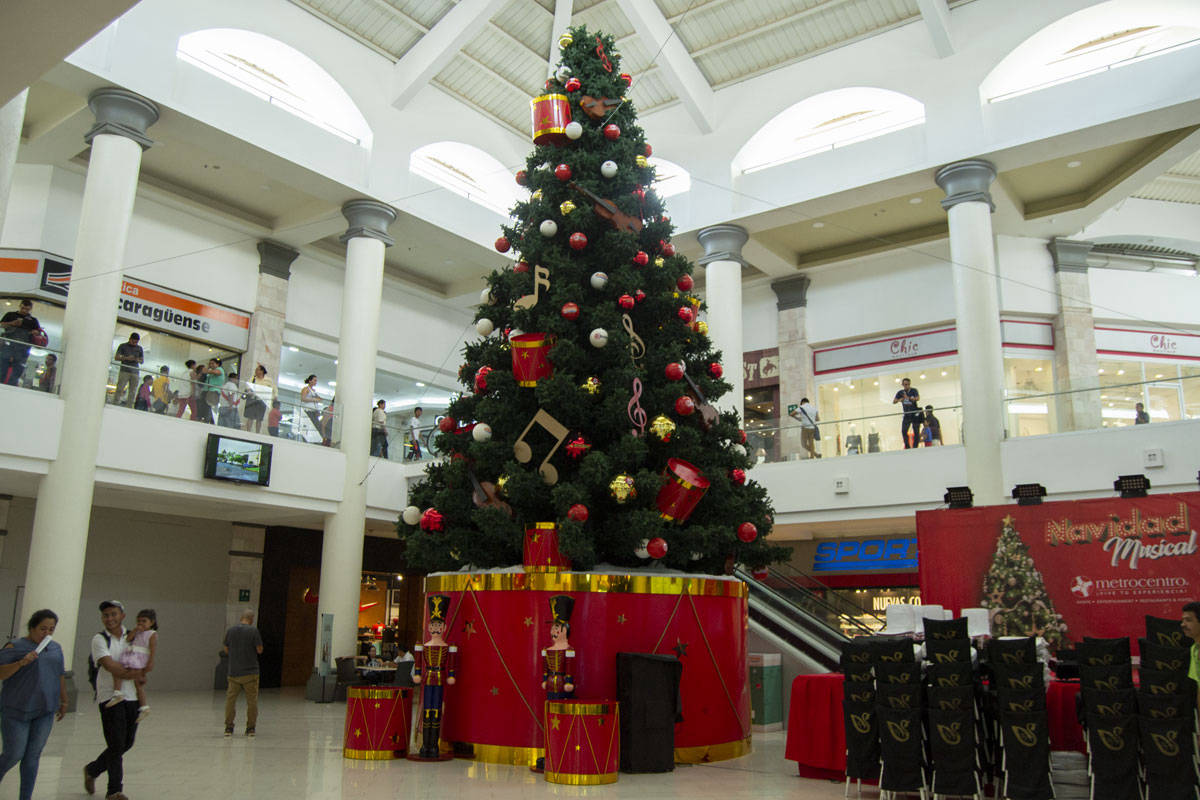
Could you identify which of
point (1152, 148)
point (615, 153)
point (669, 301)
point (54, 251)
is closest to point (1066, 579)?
point (669, 301)

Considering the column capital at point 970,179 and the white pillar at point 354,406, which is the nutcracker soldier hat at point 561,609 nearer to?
the white pillar at point 354,406

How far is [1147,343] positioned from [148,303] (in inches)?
849

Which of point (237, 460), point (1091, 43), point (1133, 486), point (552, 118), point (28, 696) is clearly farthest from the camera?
point (1091, 43)

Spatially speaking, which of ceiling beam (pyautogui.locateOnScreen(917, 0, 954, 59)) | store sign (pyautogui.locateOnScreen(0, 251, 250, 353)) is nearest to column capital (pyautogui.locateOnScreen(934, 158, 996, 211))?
ceiling beam (pyautogui.locateOnScreen(917, 0, 954, 59))

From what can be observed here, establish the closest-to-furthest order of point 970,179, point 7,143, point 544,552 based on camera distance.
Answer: point 7,143 < point 544,552 < point 970,179

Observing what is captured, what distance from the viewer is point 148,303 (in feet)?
56.3

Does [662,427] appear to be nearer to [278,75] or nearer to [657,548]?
[657,548]

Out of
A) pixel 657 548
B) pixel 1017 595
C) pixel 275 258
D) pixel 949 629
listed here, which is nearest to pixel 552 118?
pixel 657 548

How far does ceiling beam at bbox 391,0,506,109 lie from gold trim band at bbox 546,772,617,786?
1360 cm

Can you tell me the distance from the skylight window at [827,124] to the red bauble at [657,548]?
1188 centimetres

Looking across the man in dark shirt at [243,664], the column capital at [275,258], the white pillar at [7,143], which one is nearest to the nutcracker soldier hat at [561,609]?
the man in dark shirt at [243,664]

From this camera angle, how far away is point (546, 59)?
60.4 ft

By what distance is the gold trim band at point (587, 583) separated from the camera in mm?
Result: 8008

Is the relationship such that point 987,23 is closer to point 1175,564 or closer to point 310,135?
point 1175,564
